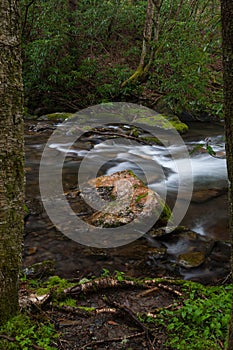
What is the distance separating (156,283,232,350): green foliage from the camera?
2.38m

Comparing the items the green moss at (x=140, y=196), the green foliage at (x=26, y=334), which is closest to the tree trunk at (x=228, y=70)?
the green foliage at (x=26, y=334)

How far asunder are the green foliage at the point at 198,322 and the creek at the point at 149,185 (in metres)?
1.33

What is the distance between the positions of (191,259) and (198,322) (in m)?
2.22

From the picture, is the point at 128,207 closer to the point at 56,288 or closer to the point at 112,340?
the point at 56,288

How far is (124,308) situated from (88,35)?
1589 cm

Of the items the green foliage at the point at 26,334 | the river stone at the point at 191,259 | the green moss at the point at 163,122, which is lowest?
the river stone at the point at 191,259

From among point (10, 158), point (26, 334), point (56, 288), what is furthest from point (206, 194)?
point (10, 158)

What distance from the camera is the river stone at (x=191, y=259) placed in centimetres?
467

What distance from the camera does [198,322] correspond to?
2.58 metres

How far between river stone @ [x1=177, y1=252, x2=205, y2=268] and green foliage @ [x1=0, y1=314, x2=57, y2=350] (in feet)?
8.62

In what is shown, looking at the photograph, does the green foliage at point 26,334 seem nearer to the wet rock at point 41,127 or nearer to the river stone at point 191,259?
the river stone at point 191,259

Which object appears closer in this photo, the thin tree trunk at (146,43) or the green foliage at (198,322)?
the green foliage at (198,322)

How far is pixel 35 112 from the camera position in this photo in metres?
15.3

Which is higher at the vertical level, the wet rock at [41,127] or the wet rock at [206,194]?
the wet rock at [41,127]
